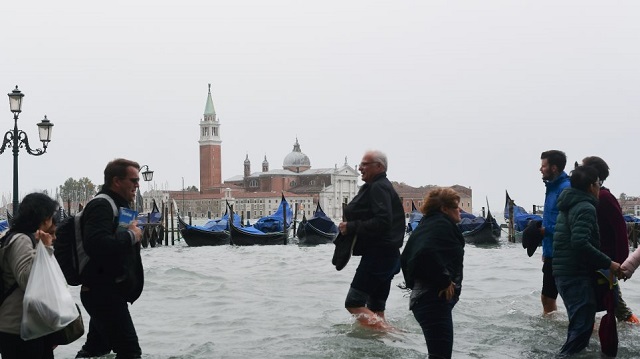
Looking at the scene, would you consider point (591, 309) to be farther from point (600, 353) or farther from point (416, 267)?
point (416, 267)

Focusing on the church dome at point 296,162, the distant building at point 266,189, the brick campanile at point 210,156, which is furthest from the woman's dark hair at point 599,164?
the church dome at point 296,162

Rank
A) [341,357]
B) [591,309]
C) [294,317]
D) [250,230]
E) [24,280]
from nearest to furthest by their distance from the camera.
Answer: [24,280] < [591,309] < [341,357] < [294,317] < [250,230]

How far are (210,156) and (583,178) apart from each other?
Answer: 325ft

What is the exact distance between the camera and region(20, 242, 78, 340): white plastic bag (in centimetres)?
285

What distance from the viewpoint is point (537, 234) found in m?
4.79

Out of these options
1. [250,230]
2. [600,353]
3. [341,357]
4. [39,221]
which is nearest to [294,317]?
[341,357]

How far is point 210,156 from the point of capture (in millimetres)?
101938

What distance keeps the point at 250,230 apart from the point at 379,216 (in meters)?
24.4

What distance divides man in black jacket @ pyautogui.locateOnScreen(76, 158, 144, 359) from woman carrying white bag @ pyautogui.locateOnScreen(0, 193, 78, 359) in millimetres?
283

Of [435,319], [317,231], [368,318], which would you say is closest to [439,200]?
[435,319]

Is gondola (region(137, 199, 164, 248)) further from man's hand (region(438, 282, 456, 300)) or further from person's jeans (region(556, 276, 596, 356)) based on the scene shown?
man's hand (region(438, 282, 456, 300))

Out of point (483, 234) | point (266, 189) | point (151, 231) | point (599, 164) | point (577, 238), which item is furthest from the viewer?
point (266, 189)

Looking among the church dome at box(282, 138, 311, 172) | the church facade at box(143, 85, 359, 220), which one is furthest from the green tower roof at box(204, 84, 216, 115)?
the church dome at box(282, 138, 311, 172)

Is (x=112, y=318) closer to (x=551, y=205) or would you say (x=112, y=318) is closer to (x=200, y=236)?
(x=551, y=205)
